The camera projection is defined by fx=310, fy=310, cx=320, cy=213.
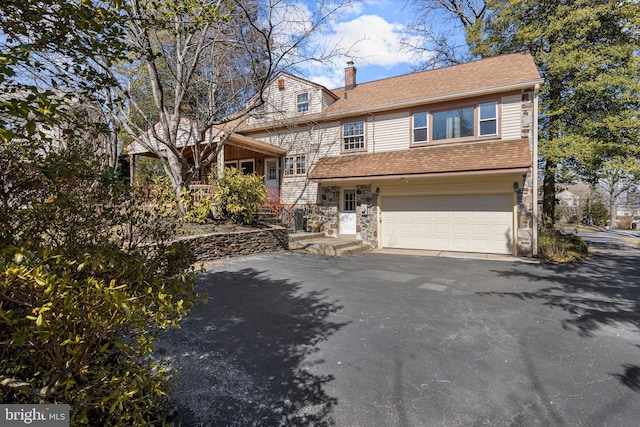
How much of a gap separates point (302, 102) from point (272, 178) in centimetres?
402

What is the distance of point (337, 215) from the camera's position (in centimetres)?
1369

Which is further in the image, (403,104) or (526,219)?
(403,104)

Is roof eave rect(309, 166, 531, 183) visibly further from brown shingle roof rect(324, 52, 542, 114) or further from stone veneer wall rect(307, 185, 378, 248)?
brown shingle roof rect(324, 52, 542, 114)

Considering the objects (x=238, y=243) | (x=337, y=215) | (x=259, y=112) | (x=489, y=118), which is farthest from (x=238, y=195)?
(x=489, y=118)

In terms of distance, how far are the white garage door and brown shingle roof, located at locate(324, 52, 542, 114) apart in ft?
12.7

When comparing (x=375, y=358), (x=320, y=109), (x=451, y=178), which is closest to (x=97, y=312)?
(x=375, y=358)

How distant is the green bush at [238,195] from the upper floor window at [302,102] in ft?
18.9

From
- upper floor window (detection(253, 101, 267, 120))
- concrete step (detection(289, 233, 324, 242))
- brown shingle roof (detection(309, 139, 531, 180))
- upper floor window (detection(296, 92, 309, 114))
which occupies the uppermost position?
upper floor window (detection(296, 92, 309, 114))

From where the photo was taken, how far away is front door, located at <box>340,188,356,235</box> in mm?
13472

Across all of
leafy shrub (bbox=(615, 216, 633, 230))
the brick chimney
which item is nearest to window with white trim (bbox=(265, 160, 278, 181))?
the brick chimney

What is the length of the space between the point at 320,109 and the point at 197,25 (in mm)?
11098

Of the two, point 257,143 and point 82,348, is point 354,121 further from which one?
point 82,348

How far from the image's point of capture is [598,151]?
1125cm

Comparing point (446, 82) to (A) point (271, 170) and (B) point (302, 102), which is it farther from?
(A) point (271, 170)
